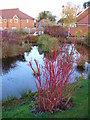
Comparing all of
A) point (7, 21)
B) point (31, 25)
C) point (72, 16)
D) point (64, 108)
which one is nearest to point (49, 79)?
point (64, 108)

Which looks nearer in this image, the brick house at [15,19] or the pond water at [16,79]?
the pond water at [16,79]

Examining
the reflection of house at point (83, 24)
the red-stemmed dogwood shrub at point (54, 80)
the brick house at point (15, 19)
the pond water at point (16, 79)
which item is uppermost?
the brick house at point (15, 19)

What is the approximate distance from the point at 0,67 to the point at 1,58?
138 cm

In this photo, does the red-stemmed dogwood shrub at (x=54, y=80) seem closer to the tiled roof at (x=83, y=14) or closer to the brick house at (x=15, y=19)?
the tiled roof at (x=83, y=14)

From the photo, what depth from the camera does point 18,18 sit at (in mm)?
24031

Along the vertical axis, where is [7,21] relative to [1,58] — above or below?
above

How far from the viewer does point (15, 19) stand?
23.9 meters

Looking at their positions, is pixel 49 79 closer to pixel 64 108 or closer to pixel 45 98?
pixel 45 98

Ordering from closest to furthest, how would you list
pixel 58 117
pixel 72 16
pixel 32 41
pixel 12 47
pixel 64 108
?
pixel 58 117
pixel 64 108
pixel 12 47
pixel 32 41
pixel 72 16

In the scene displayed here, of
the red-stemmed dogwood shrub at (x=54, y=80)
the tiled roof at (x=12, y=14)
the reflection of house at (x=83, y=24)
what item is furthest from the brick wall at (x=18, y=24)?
the red-stemmed dogwood shrub at (x=54, y=80)

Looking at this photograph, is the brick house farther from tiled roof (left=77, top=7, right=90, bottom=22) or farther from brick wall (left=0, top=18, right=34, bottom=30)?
tiled roof (left=77, top=7, right=90, bottom=22)

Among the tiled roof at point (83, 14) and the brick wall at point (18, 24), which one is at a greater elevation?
the tiled roof at point (83, 14)

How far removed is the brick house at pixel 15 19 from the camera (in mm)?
22766

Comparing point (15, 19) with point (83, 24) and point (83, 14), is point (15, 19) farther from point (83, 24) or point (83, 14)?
point (83, 24)
